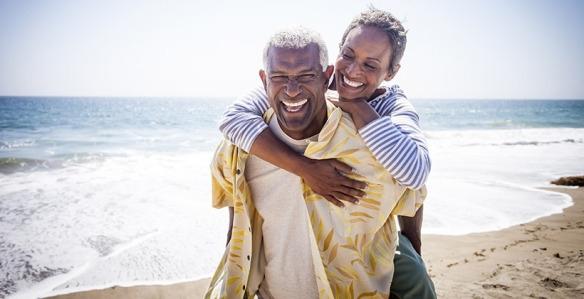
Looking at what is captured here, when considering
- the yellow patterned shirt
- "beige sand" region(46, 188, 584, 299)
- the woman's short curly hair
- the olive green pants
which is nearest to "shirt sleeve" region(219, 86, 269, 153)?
the yellow patterned shirt

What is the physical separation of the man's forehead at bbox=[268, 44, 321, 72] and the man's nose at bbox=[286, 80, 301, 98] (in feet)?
0.25

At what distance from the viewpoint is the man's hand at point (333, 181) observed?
1783mm

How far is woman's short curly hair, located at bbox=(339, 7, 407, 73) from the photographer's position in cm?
238

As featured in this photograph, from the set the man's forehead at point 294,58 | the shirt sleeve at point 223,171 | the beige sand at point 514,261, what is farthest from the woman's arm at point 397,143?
the beige sand at point 514,261

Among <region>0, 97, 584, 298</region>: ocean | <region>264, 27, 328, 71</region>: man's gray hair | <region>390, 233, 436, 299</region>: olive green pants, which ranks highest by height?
<region>264, 27, 328, 71</region>: man's gray hair

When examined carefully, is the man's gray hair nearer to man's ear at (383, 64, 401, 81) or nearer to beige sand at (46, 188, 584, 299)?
man's ear at (383, 64, 401, 81)

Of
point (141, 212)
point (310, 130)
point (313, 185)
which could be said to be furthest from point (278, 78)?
point (141, 212)

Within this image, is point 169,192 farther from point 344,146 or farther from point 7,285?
point 344,146

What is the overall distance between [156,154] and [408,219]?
14.2 metres

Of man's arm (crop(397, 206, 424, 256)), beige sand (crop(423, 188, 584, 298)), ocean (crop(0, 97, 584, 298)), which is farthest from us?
ocean (crop(0, 97, 584, 298))

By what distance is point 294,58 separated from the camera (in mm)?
1898

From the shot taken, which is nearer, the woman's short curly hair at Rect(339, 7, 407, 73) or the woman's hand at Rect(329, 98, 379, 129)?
the woman's hand at Rect(329, 98, 379, 129)

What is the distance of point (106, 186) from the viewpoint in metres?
8.43

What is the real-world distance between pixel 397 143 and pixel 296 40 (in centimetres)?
76
